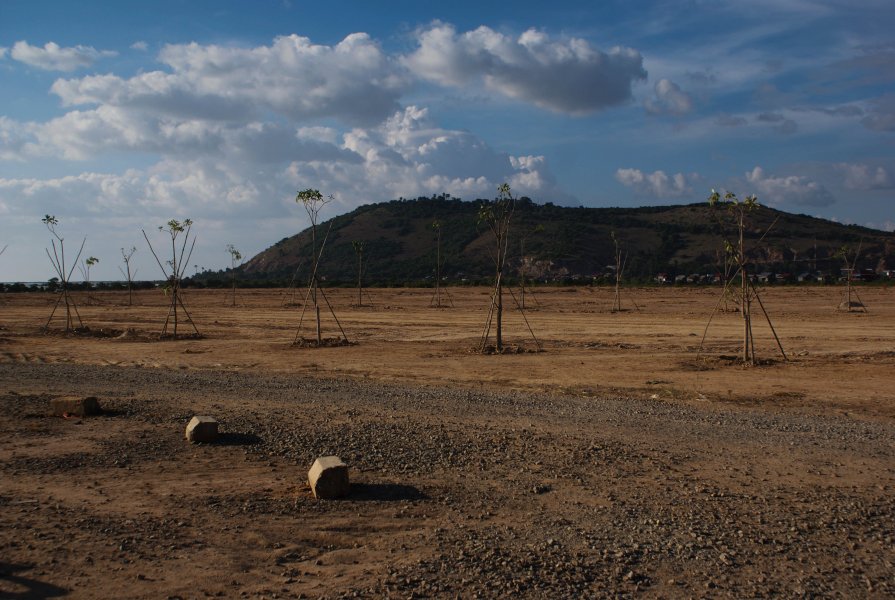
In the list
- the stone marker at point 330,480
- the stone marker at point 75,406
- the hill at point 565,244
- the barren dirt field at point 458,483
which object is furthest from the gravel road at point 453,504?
the hill at point 565,244

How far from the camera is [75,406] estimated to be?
10.3 m

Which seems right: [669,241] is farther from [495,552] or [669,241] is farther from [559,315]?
[495,552]

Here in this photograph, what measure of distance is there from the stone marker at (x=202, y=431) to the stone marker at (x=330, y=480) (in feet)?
8.64

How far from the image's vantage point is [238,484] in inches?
279

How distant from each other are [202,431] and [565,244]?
3866 inches

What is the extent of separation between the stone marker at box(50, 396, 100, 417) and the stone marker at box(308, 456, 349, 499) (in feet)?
17.7

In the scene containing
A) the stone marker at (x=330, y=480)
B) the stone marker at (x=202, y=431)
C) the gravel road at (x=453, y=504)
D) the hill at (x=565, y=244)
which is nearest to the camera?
the gravel road at (x=453, y=504)

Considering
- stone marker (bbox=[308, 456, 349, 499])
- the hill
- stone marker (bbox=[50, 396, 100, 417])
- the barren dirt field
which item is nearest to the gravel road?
the barren dirt field

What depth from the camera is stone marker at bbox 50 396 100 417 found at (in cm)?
1023

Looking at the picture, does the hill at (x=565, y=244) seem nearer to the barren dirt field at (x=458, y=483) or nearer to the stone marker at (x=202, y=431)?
the barren dirt field at (x=458, y=483)

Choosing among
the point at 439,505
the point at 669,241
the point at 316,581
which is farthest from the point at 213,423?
the point at 669,241

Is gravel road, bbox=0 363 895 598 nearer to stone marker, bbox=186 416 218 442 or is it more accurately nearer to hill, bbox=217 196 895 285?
stone marker, bbox=186 416 218 442

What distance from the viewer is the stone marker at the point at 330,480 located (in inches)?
257

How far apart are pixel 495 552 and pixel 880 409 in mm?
8952
